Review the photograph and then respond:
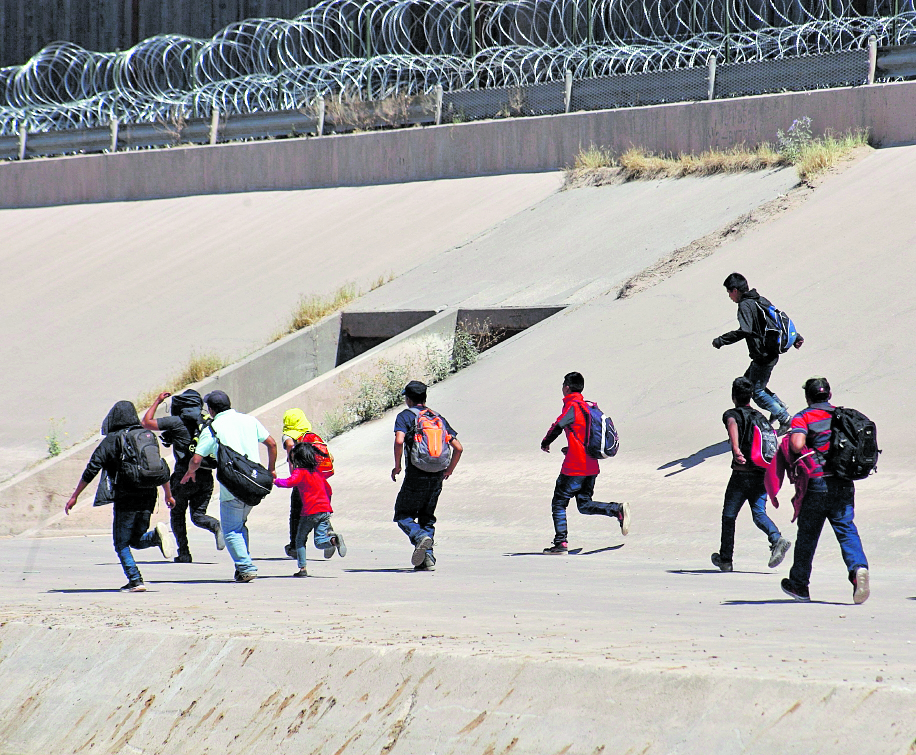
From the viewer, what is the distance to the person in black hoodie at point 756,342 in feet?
36.3

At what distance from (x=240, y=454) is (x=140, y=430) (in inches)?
27.1

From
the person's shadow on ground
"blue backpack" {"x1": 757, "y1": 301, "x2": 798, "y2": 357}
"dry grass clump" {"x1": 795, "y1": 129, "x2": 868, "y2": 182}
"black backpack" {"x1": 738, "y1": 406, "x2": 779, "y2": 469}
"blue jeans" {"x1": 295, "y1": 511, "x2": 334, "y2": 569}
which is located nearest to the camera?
"black backpack" {"x1": 738, "y1": 406, "x2": 779, "y2": 469}

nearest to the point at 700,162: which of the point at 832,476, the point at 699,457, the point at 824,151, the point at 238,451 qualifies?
the point at 824,151

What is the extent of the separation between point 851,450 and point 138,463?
4.52 metres

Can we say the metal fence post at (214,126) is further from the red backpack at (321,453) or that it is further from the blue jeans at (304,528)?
the blue jeans at (304,528)

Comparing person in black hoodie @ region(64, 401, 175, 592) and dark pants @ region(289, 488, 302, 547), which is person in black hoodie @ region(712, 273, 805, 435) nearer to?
dark pants @ region(289, 488, 302, 547)

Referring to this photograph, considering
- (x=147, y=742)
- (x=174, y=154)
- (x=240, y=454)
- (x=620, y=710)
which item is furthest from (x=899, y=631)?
(x=174, y=154)

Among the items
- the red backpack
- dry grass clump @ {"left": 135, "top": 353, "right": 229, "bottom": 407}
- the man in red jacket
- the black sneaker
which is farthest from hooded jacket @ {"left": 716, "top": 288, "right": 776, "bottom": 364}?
dry grass clump @ {"left": 135, "top": 353, "right": 229, "bottom": 407}

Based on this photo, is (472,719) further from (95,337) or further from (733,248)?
(95,337)

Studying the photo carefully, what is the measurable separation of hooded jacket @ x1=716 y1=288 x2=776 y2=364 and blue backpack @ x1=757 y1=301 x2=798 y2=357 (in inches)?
1.1

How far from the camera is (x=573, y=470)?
32.9ft

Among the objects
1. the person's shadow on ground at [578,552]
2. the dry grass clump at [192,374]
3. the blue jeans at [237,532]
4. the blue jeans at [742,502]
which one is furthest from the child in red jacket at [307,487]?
the dry grass clump at [192,374]

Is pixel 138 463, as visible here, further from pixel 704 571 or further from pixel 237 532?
pixel 704 571

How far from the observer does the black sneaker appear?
7.34 meters
